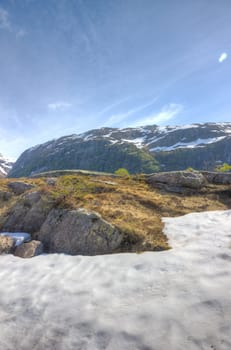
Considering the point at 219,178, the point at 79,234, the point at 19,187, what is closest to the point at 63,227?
the point at 79,234

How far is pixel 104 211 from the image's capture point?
1297cm

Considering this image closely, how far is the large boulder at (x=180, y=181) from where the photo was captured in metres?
20.0

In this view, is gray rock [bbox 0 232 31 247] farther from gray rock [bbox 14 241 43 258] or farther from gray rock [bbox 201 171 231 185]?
gray rock [bbox 201 171 231 185]

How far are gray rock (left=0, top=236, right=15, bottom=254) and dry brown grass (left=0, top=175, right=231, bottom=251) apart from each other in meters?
3.44

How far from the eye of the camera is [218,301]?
5594 millimetres

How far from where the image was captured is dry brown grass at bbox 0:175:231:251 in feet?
33.8

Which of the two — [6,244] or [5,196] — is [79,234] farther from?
[5,196]

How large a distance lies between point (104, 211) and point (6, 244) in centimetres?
557

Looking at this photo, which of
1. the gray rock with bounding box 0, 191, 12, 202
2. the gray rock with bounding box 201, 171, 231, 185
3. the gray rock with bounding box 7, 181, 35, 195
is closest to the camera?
the gray rock with bounding box 0, 191, 12, 202

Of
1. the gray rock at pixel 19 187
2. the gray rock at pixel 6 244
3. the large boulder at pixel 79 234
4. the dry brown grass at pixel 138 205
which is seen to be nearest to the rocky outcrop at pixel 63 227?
the large boulder at pixel 79 234

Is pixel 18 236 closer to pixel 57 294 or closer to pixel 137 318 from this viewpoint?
pixel 57 294

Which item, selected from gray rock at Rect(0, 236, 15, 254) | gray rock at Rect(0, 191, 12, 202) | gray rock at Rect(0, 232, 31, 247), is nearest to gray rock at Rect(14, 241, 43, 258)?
gray rock at Rect(0, 236, 15, 254)

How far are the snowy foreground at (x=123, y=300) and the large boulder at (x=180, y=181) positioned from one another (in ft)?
34.7

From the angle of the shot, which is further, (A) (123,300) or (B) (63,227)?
(B) (63,227)
